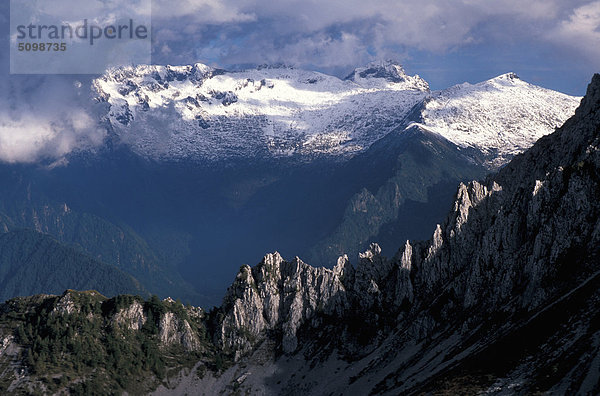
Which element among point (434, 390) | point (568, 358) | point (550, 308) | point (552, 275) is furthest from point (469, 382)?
point (552, 275)

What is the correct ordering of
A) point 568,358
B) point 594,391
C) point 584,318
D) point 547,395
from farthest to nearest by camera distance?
point 584,318
point 568,358
point 547,395
point 594,391

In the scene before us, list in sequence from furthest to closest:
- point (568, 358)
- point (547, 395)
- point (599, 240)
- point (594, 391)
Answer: point (599, 240)
point (568, 358)
point (547, 395)
point (594, 391)

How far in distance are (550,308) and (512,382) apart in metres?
42.6

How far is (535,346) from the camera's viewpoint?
514 ft

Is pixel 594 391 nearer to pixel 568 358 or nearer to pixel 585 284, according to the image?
pixel 568 358

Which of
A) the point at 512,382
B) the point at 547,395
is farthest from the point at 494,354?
the point at 547,395

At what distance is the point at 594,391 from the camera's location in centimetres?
11981

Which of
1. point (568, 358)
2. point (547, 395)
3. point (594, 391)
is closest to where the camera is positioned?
point (594, 391)

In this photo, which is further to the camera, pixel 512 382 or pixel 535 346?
pixel 535 346

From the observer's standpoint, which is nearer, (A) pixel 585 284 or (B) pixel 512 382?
(B) pixel 512 382

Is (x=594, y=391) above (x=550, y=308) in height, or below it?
below

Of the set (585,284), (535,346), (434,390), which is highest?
(585,284)

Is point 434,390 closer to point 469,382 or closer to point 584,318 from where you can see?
point 469,382

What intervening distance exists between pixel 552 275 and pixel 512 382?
67.4 meters
